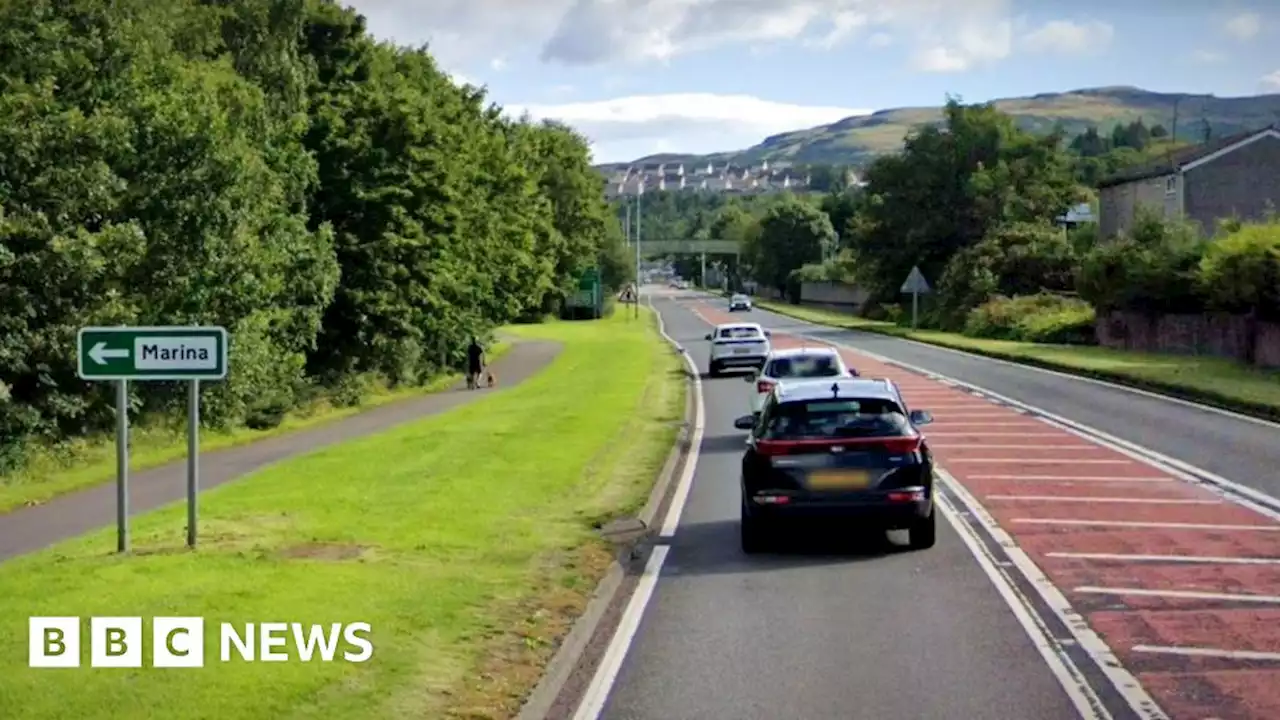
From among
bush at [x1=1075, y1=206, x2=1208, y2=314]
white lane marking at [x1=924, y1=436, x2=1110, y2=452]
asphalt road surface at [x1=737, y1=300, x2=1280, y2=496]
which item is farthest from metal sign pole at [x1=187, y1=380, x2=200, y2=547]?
bush at [x1=1075, y1=206, x2=1208, y2=314]

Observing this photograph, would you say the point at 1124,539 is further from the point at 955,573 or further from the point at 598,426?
the point at 598,426

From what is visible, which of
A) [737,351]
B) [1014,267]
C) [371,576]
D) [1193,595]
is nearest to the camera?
[1193,595]

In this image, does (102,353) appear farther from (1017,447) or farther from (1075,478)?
(1017,447)

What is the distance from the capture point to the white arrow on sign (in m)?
13.6

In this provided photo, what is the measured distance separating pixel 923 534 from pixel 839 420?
4.30 feet

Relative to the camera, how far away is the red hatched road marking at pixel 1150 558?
9.34 m

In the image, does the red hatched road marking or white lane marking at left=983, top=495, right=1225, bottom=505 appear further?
white lane marking at left=983, top=495, right=1225, bottom=505

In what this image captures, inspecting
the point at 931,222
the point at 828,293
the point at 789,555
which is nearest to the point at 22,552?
the point at 789,555

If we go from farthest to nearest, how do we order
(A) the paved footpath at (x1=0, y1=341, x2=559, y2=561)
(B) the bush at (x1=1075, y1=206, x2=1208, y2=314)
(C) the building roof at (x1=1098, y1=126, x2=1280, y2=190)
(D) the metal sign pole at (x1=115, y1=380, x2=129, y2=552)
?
1. (C) the building roof at (x1=1098, y1=126, x2=1280, y2=190)
2. (B) the bush at (x1=1075, y1=206, x2=1208, y2=314)
3. (A) the paved footpath at (x1=0, y1=341, x2=559, y2=561)
4. (D) the metal sign pole at (x1=115, y1=380, x2=129, y2=552)

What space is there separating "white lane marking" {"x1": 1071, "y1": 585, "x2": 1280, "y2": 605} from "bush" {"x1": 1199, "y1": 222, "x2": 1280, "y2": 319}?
31.4m

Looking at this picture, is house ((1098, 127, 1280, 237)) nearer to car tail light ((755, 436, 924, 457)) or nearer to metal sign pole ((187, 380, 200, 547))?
car tail light ((755, 436, 924, 457))

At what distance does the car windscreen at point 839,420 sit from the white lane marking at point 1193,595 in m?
2.81

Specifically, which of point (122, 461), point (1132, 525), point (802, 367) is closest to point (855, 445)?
point (1132, 525)

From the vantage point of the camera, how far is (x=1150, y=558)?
13.6 metres
